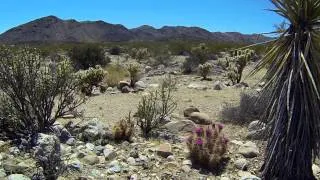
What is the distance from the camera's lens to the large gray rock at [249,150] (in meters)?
7.66

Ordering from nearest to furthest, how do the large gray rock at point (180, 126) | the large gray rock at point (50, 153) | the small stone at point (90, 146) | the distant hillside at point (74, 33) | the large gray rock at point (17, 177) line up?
the large gray rock at point (17, 177) < the large gray rock at point (50, 153) < the small stone at point (90, 146) < the large gray rock at point (180, 126) < the distant hillside at point (74, 33)

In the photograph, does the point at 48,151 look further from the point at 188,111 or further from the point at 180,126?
the point at 188,111

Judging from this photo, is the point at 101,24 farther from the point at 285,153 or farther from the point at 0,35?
the point at 285,153

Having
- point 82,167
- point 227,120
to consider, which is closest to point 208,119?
point 227,120

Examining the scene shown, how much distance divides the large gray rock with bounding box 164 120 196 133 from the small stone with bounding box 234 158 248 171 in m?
1.78

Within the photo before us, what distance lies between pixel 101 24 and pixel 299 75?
407 feet

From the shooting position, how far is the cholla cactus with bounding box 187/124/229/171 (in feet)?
23.5

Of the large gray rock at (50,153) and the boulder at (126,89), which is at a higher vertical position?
the large gray rock at (50,153)

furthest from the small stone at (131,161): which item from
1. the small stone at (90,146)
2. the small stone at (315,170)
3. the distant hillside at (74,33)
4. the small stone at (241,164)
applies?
the distant hillside at (74,33)

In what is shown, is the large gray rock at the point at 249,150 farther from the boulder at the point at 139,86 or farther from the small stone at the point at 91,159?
the boulder at the point at 139,86

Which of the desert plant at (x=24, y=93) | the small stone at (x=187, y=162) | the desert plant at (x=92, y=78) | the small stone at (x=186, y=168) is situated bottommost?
the small stone at (x=186, y=168)

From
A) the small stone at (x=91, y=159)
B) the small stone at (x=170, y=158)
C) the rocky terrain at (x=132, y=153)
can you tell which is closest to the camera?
the rocky terrain at (x=132, y=153)

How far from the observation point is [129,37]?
407ft

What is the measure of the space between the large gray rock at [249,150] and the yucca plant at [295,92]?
3.67 ft
